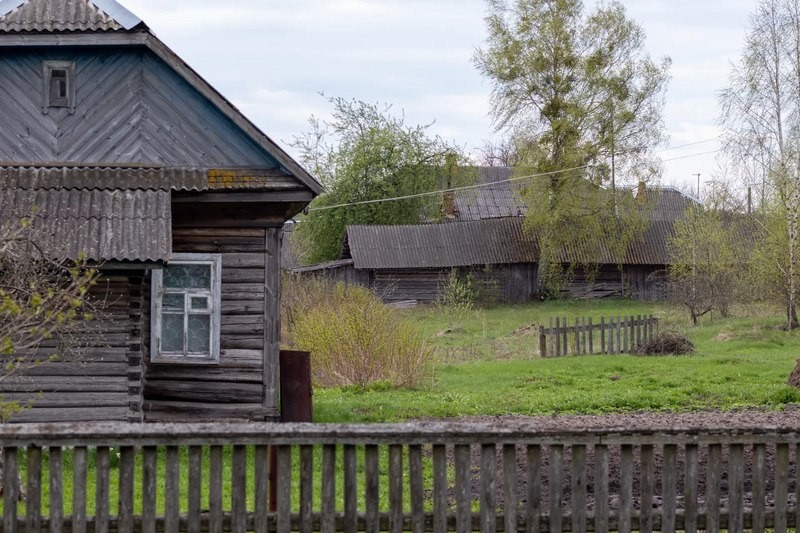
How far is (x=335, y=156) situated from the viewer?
49.4 meters

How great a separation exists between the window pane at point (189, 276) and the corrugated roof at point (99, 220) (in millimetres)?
1144

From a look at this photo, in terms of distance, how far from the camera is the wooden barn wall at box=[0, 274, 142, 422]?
10789 millimetres

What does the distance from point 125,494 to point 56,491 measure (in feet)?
1.08

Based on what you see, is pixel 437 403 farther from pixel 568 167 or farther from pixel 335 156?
pixel 335 156

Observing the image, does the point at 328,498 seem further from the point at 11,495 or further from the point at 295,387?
the point at 295,387

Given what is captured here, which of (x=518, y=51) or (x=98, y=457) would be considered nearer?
(x=98, y=457)

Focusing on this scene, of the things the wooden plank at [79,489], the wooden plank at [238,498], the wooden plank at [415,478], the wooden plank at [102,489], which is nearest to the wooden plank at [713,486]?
the wooden plank at [415,478]

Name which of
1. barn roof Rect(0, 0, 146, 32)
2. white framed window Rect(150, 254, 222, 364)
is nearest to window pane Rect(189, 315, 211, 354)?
white framed window Rect(150, 254, 222, 364)

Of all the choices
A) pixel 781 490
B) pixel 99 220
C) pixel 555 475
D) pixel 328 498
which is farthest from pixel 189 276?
pixel 781 490

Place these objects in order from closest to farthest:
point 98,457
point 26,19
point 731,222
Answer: point 98,457 < point 26,19 < point 731,222

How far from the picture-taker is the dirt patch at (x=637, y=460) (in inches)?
243

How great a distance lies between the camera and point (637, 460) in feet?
33.6

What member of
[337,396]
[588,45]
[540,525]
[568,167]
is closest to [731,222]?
[568,167]

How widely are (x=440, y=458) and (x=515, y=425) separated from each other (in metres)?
0.41
